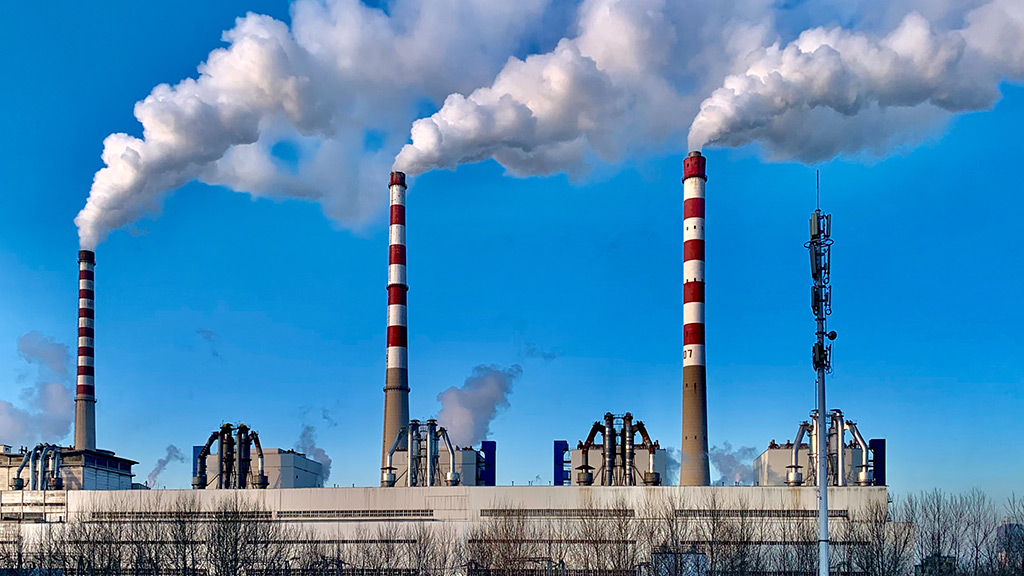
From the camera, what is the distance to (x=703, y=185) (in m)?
Result: 44.4

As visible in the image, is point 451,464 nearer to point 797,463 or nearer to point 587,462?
point 587,462

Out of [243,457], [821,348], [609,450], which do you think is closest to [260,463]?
[243,457]

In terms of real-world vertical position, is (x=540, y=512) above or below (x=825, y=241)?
below

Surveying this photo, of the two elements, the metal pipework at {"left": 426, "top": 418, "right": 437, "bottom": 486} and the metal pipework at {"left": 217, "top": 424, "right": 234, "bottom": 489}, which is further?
the metal pipework at {"left": 217, "top": 424, "right": 234, "bottom": 489}

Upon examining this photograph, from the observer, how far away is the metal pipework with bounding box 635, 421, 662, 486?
42188 millimetres

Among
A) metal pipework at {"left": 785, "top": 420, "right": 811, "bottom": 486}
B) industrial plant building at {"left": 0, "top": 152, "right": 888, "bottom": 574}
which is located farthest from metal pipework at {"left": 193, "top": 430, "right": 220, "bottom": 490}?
metal pipework at {"left": 785, "top": 420, "right": 811, "bottom": 486}

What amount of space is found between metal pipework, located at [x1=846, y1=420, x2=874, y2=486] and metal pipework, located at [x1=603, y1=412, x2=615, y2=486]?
850 centimetres

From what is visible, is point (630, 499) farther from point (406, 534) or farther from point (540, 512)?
point (406, 534)

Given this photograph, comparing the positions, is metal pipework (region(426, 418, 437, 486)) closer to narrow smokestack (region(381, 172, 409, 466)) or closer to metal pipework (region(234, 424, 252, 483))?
narrow smokestack (region(381, 172, 409, 466))

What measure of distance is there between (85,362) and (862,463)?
35.8 m

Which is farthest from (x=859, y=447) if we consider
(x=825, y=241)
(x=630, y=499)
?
(x=825, y=241)

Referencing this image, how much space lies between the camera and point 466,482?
47.2m

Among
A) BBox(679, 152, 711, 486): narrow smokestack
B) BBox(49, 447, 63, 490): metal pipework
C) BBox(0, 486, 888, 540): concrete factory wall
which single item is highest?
BBox(679, 152, 711, 486): narrow smokestack

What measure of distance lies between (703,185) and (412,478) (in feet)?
51.3
